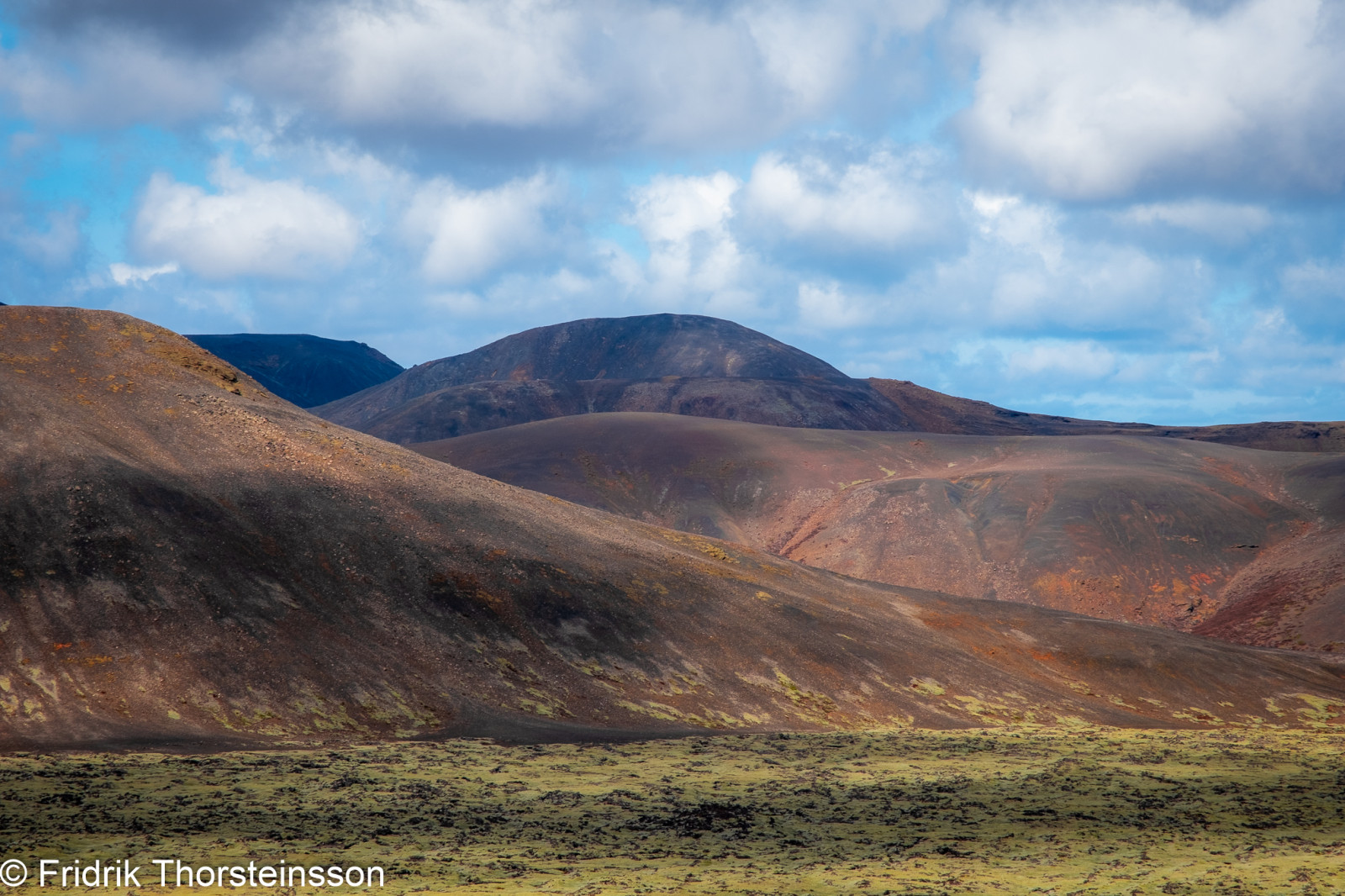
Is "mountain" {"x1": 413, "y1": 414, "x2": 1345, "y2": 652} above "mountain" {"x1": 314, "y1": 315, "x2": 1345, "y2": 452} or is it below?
below

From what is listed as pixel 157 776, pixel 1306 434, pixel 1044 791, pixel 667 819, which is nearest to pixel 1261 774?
pixel 1044 791

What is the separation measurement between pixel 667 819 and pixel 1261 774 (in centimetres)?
1676

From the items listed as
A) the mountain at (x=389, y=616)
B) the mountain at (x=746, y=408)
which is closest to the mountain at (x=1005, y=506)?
the mountain at (x=389, y=616)

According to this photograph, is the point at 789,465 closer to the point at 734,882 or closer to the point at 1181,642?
the point at 1181,642

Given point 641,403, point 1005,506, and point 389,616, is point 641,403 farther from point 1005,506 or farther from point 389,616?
point 389,616

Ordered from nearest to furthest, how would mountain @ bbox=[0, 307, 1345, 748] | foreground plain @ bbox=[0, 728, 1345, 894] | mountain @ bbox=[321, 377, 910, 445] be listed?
foreground plain @ bbox=[0, 728, 1345, 894]
mountain @ bbox=[0, 307, 1345, 748]
mountain @ bbox=[321, 377, 910, 445]

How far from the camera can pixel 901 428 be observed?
169 m

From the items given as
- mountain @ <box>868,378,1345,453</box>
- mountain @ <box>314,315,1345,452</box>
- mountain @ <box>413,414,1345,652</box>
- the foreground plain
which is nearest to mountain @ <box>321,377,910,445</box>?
mountain @ <box>314,315,1345,452</box>
